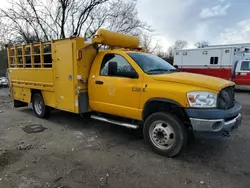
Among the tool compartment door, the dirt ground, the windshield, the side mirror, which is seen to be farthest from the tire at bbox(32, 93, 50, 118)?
the windshield

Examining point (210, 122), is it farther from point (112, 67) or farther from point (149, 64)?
point (112, 67)

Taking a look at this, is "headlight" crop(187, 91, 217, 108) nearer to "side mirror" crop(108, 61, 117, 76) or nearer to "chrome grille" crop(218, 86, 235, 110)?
"chrome grille" crop(218, 86, 235, 110)

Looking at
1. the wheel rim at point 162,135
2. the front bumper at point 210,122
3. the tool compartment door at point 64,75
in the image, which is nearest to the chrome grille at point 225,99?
the front bumper at point 210,122

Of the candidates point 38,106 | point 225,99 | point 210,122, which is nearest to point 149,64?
point 225,99

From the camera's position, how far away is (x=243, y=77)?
13.6 m

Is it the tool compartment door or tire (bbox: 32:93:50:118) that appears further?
tire (bbox: 32:93:50:118)

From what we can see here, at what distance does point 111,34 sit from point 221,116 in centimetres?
338

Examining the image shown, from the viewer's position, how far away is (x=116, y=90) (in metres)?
4.63

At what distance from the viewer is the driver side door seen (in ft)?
14.3

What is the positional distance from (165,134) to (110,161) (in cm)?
116

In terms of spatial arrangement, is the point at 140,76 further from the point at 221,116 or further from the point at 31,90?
the point at 31,90

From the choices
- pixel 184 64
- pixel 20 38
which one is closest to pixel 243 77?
pixel 184 64

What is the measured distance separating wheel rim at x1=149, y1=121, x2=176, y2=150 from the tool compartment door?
2.47 m

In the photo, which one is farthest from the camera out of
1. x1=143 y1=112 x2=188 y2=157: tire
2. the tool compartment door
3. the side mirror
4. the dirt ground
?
the tool compartment door
